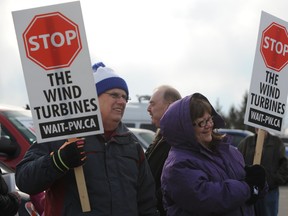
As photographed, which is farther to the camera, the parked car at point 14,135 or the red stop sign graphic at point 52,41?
the parked car at point 14,135

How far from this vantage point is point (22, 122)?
7035 millimetres

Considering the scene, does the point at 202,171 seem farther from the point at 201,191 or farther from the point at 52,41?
the point at 52,41

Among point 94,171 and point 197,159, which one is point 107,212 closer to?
point 94,171

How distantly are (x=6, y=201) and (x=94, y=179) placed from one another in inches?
28.6

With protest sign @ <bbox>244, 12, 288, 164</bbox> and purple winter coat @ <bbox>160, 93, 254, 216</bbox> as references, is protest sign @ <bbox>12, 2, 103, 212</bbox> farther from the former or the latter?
protest sign @ <bbox>244, 12, 288, 164</bbox>

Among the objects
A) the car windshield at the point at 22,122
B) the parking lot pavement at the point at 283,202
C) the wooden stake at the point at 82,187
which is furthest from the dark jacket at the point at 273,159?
the parking lot pavement at the point at 283,202

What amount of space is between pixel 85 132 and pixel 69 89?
272mm

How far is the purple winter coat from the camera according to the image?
3566mm

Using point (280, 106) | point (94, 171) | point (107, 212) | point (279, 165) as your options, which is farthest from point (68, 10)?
point (279, 165)

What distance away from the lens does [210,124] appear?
382 cm

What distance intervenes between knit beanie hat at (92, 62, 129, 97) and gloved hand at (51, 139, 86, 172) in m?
0.52

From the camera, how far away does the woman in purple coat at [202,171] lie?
3572 mm

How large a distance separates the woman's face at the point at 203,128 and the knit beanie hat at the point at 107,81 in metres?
0.49

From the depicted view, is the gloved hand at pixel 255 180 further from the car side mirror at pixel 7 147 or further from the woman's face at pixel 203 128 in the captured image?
the car side mirror at pixel 7 147
